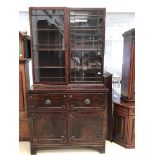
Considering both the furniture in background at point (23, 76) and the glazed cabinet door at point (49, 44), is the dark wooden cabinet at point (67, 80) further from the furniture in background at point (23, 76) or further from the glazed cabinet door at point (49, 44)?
the furniture in background at point (23, 76)

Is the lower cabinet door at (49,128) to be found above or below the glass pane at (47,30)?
below

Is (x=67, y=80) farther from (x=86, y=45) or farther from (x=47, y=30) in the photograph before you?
(x=47, y=30)

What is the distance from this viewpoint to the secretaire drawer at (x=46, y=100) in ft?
7.75

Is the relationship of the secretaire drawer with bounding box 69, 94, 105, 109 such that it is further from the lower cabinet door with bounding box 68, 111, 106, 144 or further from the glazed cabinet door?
the glazed cabinet door

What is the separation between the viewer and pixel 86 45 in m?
2.54

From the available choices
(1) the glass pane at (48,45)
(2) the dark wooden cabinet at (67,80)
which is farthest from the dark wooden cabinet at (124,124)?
(1) the glass pane at (48,45)

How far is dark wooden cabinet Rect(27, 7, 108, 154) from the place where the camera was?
2.38m

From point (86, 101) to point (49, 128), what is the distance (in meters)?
0.59

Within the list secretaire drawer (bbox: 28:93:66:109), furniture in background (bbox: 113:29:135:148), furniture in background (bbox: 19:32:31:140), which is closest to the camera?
secretaire drawer (bbox: 28:93:66:109)

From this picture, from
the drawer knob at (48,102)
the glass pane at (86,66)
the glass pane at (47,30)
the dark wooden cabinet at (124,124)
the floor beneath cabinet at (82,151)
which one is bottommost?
the floor beneath cabinet at (82,151)

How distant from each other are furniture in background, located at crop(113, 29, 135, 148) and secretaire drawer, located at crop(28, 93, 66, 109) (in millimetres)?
826

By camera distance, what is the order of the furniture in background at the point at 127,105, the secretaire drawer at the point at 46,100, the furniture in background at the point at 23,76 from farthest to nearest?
1. the furniture in background at the point at 23,76
2. the furniture in background at the point at 127,105
3. the secretaire drawer at the point at 46,100

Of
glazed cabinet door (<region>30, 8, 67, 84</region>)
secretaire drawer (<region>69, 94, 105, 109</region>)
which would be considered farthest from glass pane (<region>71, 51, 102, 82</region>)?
secretaire drawer (<region>69, 94, 105, 109</region>)
